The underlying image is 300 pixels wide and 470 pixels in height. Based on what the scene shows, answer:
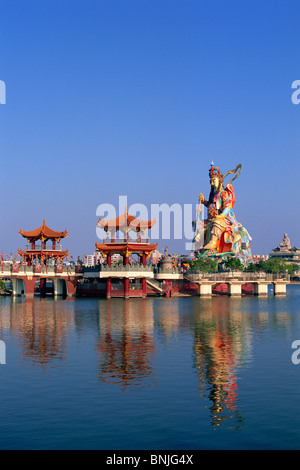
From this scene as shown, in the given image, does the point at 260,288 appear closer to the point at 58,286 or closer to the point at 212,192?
the point at 58,286

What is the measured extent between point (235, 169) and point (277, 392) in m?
94.0

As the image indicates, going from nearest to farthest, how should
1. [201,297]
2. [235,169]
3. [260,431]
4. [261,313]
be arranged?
[260,431], [261,313], [201,297], [235,169]

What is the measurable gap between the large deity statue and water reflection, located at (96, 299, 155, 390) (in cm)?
5955

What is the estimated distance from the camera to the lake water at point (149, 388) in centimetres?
1650

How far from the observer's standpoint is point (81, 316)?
164 feet

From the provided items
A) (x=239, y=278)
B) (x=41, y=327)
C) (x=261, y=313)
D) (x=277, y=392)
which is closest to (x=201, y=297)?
(x=239, y=278)

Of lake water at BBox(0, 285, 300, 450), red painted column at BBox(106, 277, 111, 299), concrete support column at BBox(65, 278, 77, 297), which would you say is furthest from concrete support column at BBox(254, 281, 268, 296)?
lake water at BBox(0, 285, 300, 450)

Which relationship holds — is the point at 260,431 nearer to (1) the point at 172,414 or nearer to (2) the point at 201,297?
(1) the point at 172,414

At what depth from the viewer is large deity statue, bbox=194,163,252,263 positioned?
110 meters

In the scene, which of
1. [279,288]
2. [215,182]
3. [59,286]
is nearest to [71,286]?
[59,286]

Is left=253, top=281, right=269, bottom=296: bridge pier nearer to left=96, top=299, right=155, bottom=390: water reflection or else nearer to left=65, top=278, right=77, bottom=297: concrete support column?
left=65, top=278, right=77, bottom=297: concrete support column

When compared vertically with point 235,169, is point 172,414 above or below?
below

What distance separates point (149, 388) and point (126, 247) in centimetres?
5321

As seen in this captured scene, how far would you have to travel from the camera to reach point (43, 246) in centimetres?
8512
